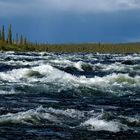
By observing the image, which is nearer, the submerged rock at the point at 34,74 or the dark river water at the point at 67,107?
the dark river water at the point at 67,107

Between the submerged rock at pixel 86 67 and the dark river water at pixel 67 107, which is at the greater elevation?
the dark river water at pixel 67 107

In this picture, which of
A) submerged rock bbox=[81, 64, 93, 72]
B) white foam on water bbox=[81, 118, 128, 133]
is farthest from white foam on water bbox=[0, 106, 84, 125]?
submerged rock bbox=[81, 64, 93, 72]

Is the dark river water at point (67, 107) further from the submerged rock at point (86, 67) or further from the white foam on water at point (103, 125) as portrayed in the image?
the submerged rock at point (86, 67)

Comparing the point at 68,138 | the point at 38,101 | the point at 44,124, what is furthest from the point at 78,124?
the point at 38,101

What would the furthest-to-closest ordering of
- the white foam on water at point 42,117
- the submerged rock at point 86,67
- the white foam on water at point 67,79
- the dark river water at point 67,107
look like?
the submerged rock at point 86,67
the white foam on water at point 67,79
the white foam on water at point 42,117
the dark river water at point 67,107

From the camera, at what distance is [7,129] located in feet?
46.3

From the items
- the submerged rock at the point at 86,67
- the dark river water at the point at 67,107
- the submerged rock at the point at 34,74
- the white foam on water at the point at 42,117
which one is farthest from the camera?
the submerged rock at the point at 86,67

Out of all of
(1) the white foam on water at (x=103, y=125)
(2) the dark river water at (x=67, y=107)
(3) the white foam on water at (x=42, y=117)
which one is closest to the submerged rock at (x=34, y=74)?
(2) the dark river water at (x=67, y=107)

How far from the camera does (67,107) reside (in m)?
19.2

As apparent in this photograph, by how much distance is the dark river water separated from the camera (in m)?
14.0

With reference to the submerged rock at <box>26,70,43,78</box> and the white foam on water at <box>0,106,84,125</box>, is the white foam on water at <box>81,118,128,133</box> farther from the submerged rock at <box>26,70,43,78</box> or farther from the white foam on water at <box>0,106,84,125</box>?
the submerged rock at <box>26,70,43,78</box>

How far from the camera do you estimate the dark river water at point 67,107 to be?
14.0 metres

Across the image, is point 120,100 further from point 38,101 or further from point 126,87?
point 126,87

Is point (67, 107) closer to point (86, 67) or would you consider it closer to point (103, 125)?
point (103, 125)
